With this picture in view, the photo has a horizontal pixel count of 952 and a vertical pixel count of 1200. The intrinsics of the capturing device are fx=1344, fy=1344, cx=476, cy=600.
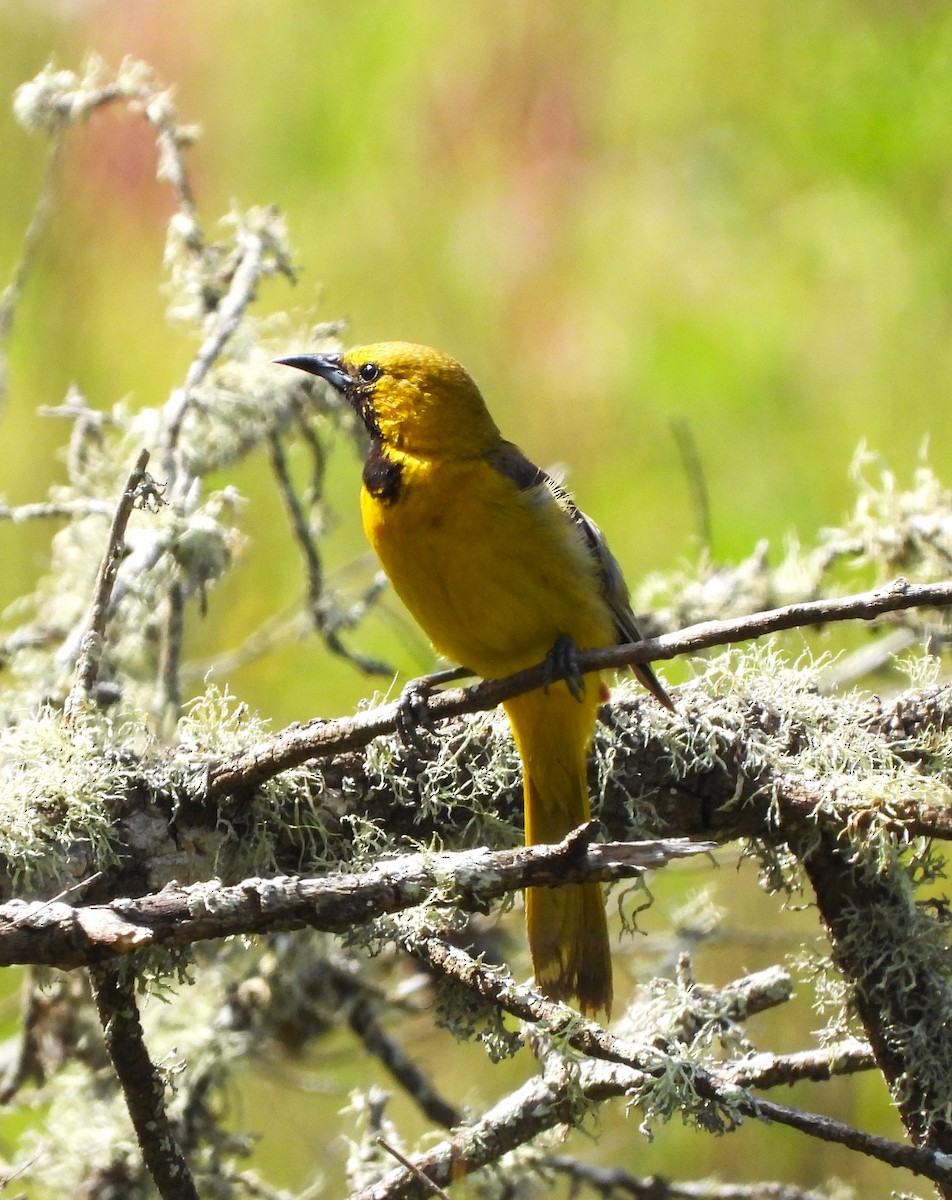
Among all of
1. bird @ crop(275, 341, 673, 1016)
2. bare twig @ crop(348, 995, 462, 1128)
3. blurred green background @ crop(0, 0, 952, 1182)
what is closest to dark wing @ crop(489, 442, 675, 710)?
bird @ crop(275, 341, 673, 1016)

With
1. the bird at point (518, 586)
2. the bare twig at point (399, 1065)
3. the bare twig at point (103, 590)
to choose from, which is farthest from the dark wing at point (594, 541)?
the bare twig at point (399, 1065)

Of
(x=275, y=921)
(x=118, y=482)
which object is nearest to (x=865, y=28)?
(x=118, y=482)

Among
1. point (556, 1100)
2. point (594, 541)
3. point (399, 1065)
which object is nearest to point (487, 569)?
point (594, 541)

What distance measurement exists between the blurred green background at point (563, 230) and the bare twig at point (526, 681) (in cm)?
261

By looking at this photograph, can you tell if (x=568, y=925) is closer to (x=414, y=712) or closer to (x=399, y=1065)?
(x=414, y=712)

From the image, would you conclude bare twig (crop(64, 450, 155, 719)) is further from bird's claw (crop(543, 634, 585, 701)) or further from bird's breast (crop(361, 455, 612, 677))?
bird's claw (crop(543, 634, 585, 701))

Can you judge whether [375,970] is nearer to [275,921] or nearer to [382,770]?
[382,770]

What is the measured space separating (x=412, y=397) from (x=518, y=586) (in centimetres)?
61

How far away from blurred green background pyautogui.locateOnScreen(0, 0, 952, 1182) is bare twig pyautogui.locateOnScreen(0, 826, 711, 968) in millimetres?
3057

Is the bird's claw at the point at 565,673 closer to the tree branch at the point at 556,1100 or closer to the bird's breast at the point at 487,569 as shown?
the bird's breast at the point at 487,569

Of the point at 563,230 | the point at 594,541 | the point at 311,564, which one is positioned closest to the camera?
the point at 594,541

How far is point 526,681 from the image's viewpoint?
2.11 m

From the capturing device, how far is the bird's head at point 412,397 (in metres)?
2.81

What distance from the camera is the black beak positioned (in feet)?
10.0
